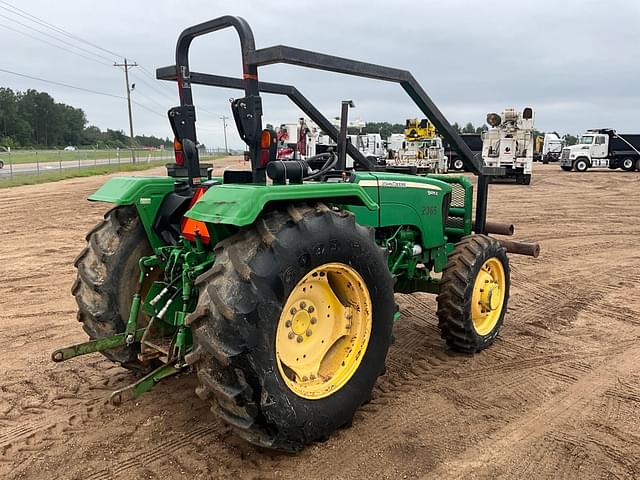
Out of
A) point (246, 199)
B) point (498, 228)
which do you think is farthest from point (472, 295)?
point (246, 199)

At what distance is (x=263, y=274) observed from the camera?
2.55 metres

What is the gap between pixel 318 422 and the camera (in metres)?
2.87

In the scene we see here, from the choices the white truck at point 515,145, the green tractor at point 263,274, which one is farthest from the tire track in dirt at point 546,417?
the white truck at point 515,145

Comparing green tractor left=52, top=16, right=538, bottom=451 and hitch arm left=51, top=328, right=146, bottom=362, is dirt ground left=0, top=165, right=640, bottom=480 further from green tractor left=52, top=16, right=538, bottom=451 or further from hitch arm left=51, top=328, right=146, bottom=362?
hitch arm left=51, top=328, right=146, bottom=362

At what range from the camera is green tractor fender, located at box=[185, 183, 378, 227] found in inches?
99.3

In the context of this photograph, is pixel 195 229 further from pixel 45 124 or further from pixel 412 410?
pixel 45 124

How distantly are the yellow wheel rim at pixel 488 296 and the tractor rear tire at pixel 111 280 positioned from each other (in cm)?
268

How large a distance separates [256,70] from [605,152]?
33.2 m

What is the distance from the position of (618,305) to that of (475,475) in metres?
4.00

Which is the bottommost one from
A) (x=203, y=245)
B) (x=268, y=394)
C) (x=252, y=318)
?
(x=268, y=394)

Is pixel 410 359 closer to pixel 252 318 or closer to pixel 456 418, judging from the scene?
pixel 456 418

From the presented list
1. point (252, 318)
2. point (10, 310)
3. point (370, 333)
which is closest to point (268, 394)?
point (252, 318)

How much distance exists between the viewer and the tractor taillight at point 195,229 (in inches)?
126

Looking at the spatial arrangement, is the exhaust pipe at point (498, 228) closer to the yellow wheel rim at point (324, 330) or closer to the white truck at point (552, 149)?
the yellow wheel rim at point (324, 330)
